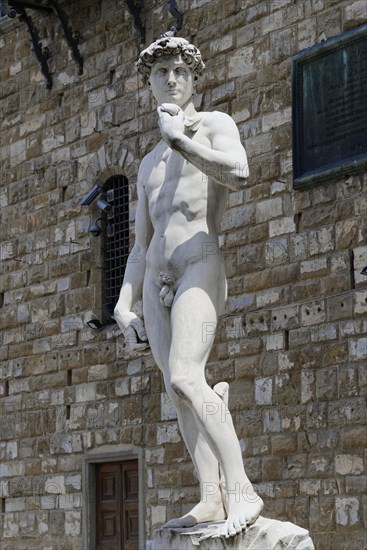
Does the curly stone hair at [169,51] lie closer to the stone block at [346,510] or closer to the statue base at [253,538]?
the statue base at [253,538]

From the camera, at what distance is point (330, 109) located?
39.0 feet

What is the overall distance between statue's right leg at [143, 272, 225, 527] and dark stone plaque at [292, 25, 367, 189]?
13.4ft

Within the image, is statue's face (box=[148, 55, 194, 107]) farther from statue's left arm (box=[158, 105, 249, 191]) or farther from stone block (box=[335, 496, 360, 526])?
stone block (box=[335, 496, 360, 526])

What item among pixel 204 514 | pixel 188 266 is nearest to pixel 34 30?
pixel 188 266

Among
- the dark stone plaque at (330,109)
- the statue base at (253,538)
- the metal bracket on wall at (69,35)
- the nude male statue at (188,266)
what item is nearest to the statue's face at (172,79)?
the nude male statue at (188,266)

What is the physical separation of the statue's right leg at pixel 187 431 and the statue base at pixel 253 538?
0.11m

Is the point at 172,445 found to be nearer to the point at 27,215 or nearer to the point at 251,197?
the point at 251,197

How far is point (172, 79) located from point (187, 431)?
6.55ft

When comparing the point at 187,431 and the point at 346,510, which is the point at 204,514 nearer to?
the point at 187,431

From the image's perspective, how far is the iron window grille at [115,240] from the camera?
14.6 m

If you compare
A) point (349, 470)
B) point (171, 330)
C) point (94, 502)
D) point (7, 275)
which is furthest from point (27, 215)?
point (171, 330)

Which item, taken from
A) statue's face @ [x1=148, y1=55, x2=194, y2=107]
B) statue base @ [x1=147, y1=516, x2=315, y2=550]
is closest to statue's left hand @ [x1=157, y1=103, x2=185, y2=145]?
statue's face @ [x1=148, y1=55, x2=194, y2=107]

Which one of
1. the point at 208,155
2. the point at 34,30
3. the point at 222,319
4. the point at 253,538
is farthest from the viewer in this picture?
the point at 34,30

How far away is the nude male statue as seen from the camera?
7281 mm
